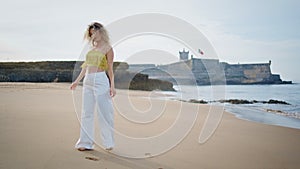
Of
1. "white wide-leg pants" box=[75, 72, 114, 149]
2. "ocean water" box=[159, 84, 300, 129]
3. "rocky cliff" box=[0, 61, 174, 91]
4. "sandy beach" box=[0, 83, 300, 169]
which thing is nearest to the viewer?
"sandy beach" box=[0, 83, 300, 169]

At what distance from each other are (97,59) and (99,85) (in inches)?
12.7

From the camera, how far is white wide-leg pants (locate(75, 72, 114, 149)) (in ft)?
12.8

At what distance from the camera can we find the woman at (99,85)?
391 centimetres

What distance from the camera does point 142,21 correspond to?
4.76 metres

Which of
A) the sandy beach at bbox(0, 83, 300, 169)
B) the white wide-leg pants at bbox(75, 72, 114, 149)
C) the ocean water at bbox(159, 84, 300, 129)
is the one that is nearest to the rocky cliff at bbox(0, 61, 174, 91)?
the ocean water at bbox(159, 84, 300, 129)

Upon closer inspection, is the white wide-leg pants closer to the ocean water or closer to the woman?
the woman

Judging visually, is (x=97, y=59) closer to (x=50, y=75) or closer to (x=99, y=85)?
(x=99, y=85)

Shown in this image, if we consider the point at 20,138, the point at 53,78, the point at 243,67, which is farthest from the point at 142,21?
the point at 53,78

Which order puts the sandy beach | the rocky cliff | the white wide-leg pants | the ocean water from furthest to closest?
the rocky cliff
the ocean water
the white wide-leg pants
the sandy beach

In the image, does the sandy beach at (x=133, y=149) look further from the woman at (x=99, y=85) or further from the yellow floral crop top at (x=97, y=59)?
the yellow floral crop top at (x=97, y=59)

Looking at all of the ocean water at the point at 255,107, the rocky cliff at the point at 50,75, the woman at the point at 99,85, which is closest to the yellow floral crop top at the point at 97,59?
the woman at the point at 99,85

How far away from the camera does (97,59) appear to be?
3916 mm

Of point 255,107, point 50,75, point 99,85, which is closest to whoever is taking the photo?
point 99,85

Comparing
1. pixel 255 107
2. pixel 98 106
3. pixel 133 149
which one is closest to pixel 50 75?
pixel 255 107
